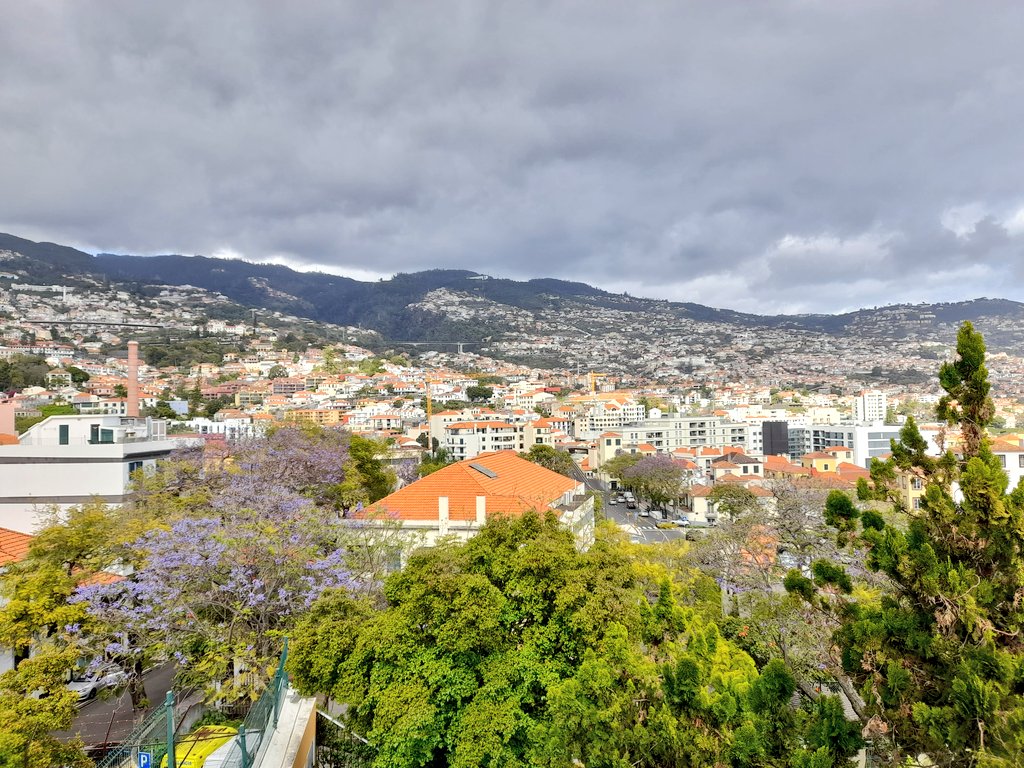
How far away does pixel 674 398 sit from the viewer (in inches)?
4493

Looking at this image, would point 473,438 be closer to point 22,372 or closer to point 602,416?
point 602,416

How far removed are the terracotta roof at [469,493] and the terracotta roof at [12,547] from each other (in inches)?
331

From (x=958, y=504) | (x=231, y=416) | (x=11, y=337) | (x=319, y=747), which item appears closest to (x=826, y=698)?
(x=958, y=504)

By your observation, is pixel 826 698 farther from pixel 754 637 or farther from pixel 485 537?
pixel 754 637

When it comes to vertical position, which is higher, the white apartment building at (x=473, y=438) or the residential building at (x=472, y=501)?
the residential building at (x=472, y=501)

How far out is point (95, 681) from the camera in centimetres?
1295

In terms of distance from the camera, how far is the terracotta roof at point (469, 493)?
1847cm

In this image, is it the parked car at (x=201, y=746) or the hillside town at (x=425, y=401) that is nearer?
the parked car at (x=201, y=746)

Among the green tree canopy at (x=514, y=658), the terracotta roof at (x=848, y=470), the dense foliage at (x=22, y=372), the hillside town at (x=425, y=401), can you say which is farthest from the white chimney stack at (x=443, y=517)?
the dense foliage at (x=22, y=372)

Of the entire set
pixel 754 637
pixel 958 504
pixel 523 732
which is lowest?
pixel 754 637

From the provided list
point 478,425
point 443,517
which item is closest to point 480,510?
point 443,517

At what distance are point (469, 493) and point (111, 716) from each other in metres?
10.9

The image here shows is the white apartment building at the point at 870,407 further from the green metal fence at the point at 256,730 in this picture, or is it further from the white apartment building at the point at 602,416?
the green metal fence at the point at 256,730

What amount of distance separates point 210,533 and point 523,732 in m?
8.38
